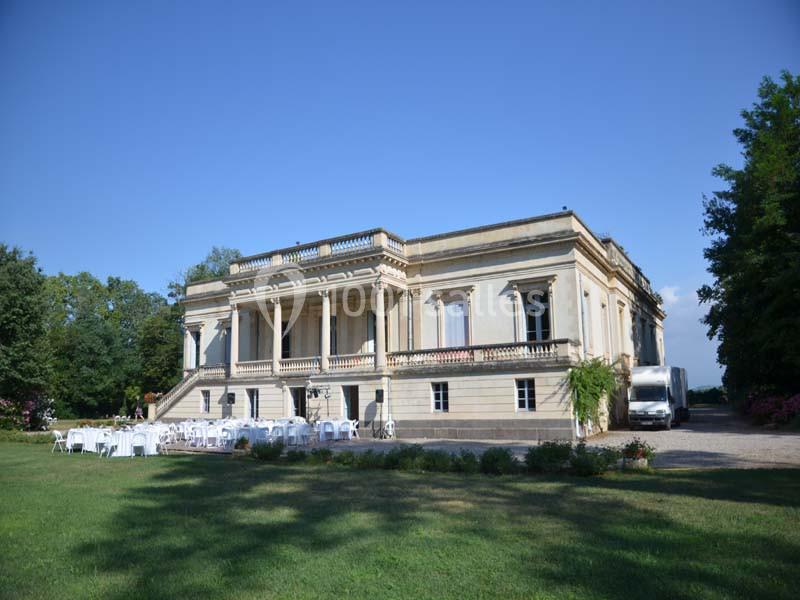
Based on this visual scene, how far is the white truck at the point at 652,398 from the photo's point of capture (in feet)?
82.7

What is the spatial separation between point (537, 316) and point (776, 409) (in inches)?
470

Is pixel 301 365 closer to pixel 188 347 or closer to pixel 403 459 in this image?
pixel 188 347

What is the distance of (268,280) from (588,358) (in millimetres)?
16107

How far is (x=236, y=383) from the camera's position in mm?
30359

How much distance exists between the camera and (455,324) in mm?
26250

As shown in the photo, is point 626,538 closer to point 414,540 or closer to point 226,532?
point 414,540

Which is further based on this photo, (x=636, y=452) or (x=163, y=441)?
(x=163, y=441)

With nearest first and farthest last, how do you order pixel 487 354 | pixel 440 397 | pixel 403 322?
pixel 487 354 → pixel 440 397 → pixel 403 322

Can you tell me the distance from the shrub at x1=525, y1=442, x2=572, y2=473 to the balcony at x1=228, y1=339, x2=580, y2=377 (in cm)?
906

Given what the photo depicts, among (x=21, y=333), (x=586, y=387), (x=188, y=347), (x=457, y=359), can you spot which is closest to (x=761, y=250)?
(x=586, y=387)

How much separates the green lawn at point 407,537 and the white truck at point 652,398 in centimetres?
1443

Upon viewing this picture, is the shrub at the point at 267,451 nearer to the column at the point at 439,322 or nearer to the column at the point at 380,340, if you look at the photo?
the column at the point at 380,340

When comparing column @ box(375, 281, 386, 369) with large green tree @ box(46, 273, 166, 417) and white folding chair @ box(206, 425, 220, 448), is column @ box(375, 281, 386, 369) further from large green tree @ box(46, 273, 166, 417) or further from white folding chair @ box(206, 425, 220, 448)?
large green tree @ box(46, 273, 166, 417)

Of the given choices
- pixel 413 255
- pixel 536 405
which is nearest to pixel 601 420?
pixel 536 405
